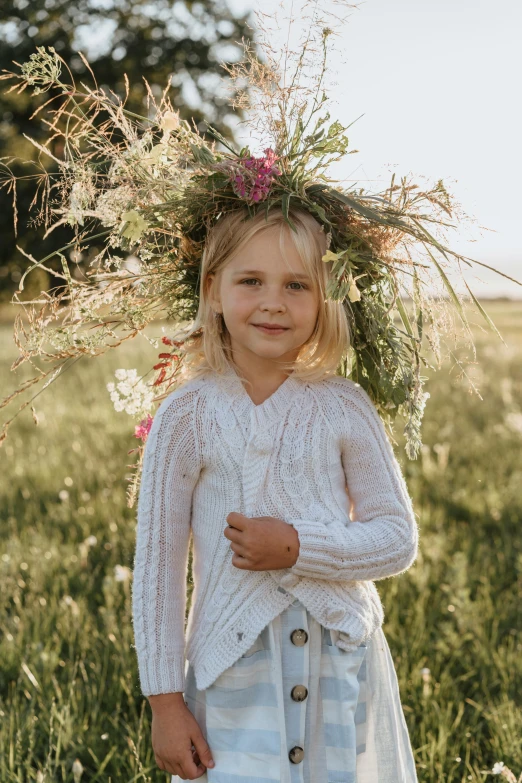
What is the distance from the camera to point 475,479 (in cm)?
662

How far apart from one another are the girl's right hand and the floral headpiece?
1.01 m

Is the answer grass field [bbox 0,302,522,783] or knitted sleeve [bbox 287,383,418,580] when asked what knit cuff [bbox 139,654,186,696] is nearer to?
knitted sleeve [bbox 287,383,418,580]

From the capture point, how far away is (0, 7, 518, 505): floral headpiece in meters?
2.49

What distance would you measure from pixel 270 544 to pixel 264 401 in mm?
456

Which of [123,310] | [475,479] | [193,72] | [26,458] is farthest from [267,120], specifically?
[193,72]

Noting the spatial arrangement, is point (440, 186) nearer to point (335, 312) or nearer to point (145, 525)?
point (335, 312)

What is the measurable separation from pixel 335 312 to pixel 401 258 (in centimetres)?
25

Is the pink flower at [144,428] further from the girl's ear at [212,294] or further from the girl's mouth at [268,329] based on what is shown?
the girl's mouth at [268,329]

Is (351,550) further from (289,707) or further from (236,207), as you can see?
(236,207)

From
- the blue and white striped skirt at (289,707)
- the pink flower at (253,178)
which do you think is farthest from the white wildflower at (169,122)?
the blue and white striped skirt at (289,707)

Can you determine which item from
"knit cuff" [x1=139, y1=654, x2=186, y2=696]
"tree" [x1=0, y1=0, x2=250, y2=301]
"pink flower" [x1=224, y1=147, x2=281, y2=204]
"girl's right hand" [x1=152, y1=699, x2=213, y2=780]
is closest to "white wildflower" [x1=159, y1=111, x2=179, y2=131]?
"pink flower" [x1=224, y1=147, x2=281, y2=204]

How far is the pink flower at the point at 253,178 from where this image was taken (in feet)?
8.02

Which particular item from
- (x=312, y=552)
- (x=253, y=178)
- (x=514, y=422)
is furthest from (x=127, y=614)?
(x=514, y=422)

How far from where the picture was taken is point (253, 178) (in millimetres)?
2449
